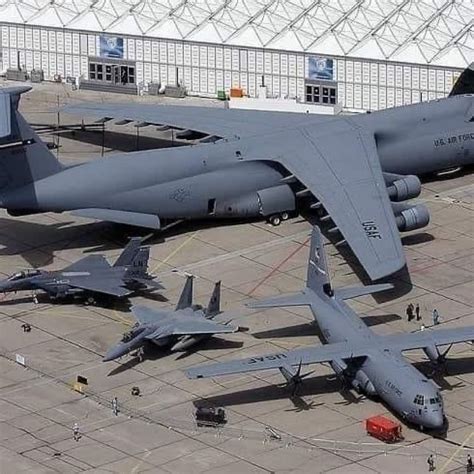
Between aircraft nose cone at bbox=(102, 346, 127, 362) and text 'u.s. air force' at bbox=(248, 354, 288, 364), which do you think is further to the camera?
aircraft nose cone at bbox=(102, 346, 127, 362)

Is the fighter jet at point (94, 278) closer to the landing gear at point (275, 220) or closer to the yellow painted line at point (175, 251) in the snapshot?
the yellow painted line at point (175, 251)

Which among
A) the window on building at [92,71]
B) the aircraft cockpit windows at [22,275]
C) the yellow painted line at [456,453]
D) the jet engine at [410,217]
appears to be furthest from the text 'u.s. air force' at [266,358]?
the window on building at [92,71]

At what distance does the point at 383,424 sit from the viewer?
3127 inches

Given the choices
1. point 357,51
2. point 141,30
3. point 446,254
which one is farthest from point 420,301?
point 141,30

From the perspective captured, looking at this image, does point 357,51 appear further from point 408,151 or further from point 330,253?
point 330,253

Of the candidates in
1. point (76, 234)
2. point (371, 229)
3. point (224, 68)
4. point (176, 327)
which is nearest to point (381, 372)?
point (176, 327)

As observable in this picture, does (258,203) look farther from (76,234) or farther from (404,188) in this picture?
(76,234)

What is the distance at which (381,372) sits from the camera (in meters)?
82.1

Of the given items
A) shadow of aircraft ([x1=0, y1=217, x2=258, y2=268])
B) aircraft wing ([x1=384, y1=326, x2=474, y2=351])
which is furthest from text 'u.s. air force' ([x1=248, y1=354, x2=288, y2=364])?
shadow of aircraft ([x1=0, y1=217, x2=258, y2=268])

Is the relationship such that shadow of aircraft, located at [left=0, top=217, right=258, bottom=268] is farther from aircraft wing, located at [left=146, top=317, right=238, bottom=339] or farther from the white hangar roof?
the white hangar roof

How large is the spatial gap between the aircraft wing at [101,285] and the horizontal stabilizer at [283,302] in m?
7.74

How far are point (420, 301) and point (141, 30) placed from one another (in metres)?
49.0

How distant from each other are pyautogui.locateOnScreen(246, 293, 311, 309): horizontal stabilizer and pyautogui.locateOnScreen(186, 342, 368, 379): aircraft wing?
4.75 m

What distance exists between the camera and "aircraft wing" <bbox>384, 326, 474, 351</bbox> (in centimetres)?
8444
